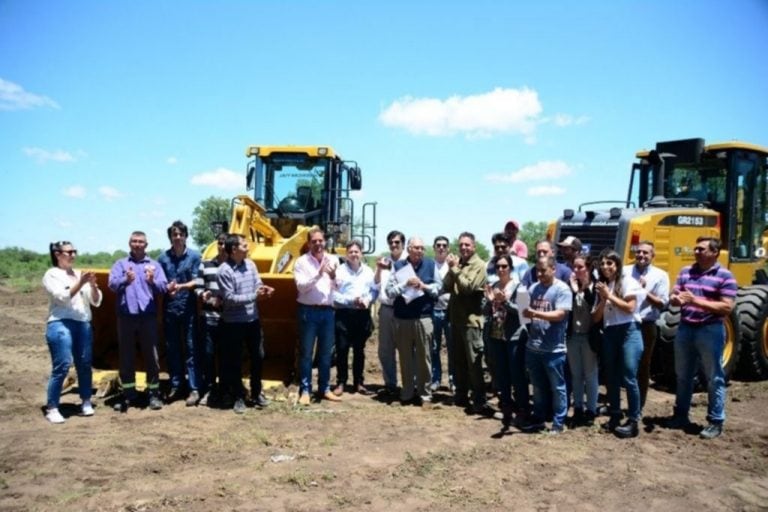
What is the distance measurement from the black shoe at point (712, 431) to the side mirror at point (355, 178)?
687cm

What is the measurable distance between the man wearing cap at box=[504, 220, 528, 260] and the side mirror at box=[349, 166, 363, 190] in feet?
13.3

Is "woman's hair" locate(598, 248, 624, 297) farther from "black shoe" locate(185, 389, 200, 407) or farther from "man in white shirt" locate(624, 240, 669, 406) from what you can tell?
"black shoe" locate(185, 389, 200, 407)

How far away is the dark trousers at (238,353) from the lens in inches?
258

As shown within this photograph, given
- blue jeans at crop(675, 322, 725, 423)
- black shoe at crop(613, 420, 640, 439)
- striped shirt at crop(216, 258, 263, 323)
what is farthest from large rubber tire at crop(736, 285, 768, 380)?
striped shirt at crop(216, 258, 263, 323)

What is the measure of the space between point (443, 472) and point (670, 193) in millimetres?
6246

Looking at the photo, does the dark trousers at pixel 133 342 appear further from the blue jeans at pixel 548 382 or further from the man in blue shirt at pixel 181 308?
the blue jeans at pixel 548 382

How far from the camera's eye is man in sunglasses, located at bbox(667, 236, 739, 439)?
5605mm

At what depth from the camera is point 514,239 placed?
7.53 m

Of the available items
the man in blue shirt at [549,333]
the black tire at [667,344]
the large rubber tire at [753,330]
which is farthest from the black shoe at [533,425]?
the large rubber tire at [753,330]

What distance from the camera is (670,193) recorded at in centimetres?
902

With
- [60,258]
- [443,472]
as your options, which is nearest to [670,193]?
[443,472]

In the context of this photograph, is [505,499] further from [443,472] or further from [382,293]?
[382,293]

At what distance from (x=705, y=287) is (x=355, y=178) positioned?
21.3 ft

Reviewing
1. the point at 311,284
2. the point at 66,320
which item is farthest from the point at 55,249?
the point at 311,284
